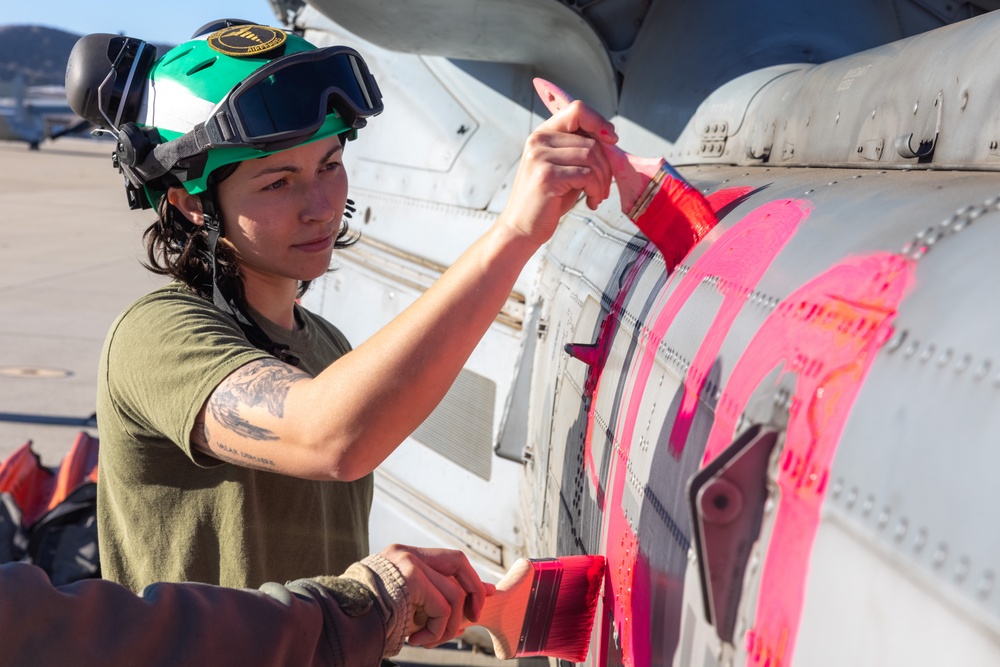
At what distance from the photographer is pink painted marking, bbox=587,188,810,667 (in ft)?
5.47

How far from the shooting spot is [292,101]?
6.93ft

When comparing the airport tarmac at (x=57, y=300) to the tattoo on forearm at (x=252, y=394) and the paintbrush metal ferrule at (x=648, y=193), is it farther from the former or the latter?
the paintbrush metal ferrule at (x=648, y=193)

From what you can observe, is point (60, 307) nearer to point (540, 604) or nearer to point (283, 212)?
point (283, 212)

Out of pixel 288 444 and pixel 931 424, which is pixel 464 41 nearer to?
pixel 288 444

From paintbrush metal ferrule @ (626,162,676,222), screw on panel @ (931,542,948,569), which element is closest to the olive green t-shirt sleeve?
paintbrush metal ferrule @ (626,162,676,222)

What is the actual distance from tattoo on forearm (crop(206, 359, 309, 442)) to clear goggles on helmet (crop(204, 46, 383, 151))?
0.55 meters

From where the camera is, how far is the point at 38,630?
1.26 metres

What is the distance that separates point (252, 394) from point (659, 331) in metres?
0.79

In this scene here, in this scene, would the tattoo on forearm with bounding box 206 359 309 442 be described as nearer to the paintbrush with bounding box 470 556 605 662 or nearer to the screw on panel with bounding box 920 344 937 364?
the paintbrush with bounding box 470 556 605 662

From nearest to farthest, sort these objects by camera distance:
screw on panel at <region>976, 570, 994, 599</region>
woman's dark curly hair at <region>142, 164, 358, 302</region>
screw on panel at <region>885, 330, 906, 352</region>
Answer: screw on panel at <region>976, 570, 994, 599</region>, screw on panel at <region>885, 330, 906, 352</region>, woman's dark curly hair at <region>142, 164, 358, 302</region>

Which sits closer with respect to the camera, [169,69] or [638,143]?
[169,69]

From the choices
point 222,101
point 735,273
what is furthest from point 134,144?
point 735,273

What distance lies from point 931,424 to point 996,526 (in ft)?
0.46

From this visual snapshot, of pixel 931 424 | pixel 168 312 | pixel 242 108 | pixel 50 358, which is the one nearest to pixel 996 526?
pixel 931 424
